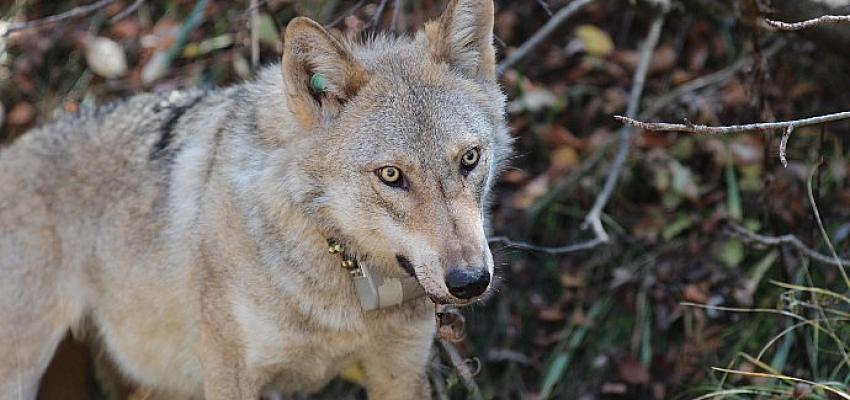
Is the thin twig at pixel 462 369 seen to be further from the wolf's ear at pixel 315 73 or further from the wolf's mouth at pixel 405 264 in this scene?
the wolf's ear at pixel 315 73

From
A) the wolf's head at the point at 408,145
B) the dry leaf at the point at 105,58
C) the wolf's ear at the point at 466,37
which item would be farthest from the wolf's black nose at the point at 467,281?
the dry leaf at the point at 105,58

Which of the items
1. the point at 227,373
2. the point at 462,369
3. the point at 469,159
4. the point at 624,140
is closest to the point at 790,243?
the point at 624,140

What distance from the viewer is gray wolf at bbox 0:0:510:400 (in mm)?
3473

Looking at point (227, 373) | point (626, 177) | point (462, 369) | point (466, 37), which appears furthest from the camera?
point (626, 177)

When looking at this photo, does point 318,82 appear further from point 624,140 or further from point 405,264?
point 624,140

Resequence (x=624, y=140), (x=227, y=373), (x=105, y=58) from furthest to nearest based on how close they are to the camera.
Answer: (x=105, y=58)
(x=624, y=140)
(x=227, y=373)

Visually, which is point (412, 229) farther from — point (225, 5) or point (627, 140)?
point (225, 5)

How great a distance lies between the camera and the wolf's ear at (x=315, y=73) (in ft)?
11.5

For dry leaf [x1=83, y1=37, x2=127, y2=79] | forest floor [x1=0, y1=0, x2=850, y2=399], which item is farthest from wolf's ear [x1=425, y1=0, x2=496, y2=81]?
dry leaf [x1=83, y1=37, x2=127, y2=79]

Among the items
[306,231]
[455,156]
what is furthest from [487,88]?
[306,231]

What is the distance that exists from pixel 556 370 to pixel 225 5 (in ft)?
10.6

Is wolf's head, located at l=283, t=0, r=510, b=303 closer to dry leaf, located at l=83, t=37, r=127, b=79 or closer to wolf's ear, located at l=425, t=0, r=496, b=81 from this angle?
wolf's ear, located at l=425, t=0, r=496, b=81

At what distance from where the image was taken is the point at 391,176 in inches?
135

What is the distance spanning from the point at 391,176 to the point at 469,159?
27 centimetres
